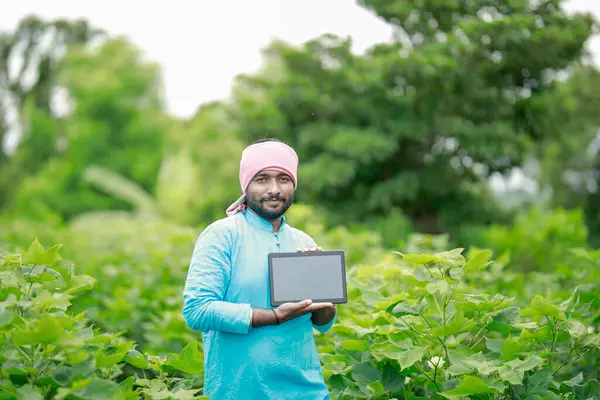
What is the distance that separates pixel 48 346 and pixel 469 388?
159 cm

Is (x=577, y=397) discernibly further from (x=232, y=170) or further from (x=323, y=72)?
(x=232, y=170)

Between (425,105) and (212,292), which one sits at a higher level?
(425,105)

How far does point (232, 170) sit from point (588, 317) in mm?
16720

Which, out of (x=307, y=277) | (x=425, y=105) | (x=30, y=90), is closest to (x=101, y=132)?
(x=30, y=90)

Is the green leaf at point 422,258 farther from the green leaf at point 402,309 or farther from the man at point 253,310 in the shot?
the man at point 253,310

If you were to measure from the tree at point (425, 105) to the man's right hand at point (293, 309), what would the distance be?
1297cm

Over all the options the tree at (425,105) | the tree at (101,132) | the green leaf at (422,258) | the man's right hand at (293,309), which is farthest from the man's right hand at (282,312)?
the tree at (101,132)

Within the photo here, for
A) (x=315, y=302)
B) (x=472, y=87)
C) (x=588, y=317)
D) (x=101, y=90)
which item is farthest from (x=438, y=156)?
(x=101, y=90)

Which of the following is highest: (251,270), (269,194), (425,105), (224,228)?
(425,105)

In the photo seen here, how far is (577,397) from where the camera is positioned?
343cm

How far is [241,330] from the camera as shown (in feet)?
9.78

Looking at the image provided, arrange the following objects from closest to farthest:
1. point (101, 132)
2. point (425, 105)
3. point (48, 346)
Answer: point (48, 346)
point (425, 105)
point (101, 132)

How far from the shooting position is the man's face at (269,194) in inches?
127

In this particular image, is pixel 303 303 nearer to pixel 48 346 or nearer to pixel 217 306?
pixel 217 306
